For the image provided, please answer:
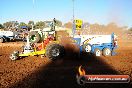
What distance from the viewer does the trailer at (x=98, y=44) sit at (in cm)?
1766

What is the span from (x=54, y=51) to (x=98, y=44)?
4243mm

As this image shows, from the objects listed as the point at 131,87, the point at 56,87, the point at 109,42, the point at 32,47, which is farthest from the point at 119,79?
the point at 109,42

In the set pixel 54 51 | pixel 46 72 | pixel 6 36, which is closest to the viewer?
pixel 46 72

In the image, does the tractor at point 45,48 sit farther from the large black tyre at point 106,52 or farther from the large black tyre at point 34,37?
the large black tyre at point 106,52

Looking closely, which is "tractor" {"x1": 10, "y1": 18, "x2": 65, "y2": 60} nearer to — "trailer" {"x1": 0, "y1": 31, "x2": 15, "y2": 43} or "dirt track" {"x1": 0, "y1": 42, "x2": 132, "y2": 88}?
"dirt track" {"x1": 0, "y1": 42, "x2": 132, "y2": 88}

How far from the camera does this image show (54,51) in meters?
14.9

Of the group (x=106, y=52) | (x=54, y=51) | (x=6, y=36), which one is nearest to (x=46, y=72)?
(x=54, y=51)

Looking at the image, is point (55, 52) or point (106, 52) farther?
point (106, 52)

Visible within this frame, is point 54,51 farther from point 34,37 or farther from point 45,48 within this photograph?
point 34,37

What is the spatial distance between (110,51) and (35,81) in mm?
8921

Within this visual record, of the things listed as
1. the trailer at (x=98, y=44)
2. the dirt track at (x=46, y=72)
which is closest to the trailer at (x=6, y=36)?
the dirt track at (x=46, y=72)

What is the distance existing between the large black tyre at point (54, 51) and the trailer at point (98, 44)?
109 inches

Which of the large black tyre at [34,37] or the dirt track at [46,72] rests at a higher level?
the large black tyre at [34,37]

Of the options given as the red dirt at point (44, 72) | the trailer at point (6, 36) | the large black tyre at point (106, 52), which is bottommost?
the red dirt at point (44, 72)
